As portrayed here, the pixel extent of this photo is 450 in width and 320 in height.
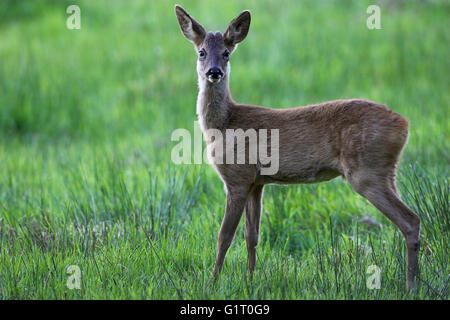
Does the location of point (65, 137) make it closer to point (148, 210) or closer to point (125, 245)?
point (148, 210)

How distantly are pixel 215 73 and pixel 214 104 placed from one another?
343 mm

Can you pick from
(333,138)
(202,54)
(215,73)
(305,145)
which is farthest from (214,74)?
(333,138)

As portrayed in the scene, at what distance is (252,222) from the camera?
4.56m

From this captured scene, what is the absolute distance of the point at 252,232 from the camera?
Answer: 451cm

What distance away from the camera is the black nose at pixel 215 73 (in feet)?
14.6

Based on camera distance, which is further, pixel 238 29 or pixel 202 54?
pixel 238 29

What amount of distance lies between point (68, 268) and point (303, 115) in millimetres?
1948

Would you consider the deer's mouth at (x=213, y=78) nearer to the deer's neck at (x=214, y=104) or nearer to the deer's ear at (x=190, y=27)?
the deer's neck at (x=214, y=104)

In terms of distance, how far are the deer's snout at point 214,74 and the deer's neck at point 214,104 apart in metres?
0.25

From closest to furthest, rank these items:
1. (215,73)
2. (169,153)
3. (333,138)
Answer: (333,138)
(215,73)
(169,153)

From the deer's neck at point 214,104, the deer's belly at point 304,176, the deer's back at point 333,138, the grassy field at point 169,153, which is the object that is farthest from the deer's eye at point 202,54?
the grassy field at point 169,153

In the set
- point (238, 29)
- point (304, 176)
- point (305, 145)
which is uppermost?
point (238, 29)

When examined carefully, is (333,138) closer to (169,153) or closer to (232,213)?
(232,213)
